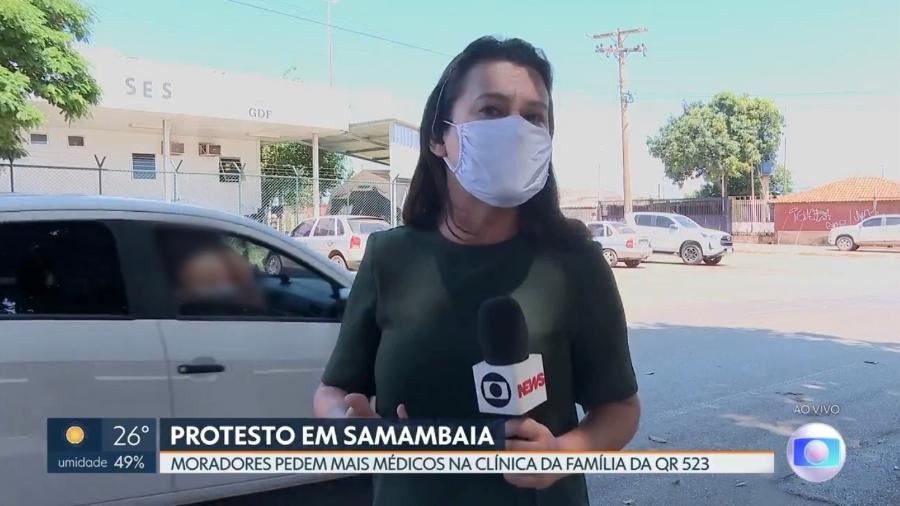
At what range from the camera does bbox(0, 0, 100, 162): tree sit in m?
8.41

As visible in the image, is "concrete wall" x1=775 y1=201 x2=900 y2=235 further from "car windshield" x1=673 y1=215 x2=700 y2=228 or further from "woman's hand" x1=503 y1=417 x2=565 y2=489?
"woman's hand" x1=503 y1=417 x2=565 y2=489

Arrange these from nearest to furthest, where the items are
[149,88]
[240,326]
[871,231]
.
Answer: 1. [240,326]
2. [149,88]
3. [871,231]

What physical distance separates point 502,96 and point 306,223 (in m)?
12.5

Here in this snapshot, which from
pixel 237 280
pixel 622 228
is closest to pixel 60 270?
pixel 237 280

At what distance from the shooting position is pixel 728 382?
5348mm

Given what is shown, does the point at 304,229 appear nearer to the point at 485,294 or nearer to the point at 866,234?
the point at 485,294

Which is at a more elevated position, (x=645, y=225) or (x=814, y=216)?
(x=814, y=216)

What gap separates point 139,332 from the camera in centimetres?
264

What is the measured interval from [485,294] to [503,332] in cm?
11

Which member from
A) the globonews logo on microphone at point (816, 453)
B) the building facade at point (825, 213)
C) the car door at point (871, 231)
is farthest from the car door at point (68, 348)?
the car door at point (871, 231)

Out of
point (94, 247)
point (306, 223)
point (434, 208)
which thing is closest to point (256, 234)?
point (94, 247)

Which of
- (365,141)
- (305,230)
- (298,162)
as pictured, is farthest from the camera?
(298,162)

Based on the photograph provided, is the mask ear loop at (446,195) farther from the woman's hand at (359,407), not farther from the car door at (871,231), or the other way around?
the car door at (871,231)

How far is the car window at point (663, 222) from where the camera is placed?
18.0 metres
